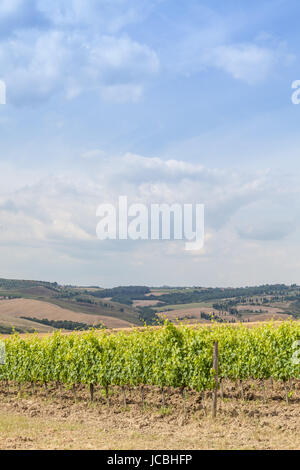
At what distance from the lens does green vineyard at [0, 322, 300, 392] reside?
2144 cm

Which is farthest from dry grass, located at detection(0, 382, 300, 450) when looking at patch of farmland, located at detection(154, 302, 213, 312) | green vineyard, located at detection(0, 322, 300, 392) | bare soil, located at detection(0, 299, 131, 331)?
patch of farmland, located at detection(154, 302, 213, 312)

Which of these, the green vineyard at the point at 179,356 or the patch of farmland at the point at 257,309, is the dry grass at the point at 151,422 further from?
the patch of farmland at the point at 257,309

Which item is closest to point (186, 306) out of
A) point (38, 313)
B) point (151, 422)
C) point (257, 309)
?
point (257, 309)

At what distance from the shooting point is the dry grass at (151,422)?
1444cm

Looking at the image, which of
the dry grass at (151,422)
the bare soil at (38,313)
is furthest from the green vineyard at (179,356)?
the bare soil at (38,313)

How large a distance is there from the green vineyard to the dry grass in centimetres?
128

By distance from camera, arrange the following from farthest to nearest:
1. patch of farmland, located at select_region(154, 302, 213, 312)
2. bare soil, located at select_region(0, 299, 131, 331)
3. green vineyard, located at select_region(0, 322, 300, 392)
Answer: patch of farmland, located at select_region(154, 302, 213, 312)
bare soil, located at select_region(0, 299, 131, 331)
green vineyard, located at select_region(0, 322, 300, 392)

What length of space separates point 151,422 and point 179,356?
357 centimetres

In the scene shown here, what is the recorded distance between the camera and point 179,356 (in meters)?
21.7

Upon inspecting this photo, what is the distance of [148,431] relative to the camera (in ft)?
56.1

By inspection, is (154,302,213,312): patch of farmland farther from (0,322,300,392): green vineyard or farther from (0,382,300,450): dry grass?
(0,382,300,450): dry grass

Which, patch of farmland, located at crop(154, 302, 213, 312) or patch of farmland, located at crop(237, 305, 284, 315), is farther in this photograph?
patch of farmland, located at crop(154, 302, 213, 312)
